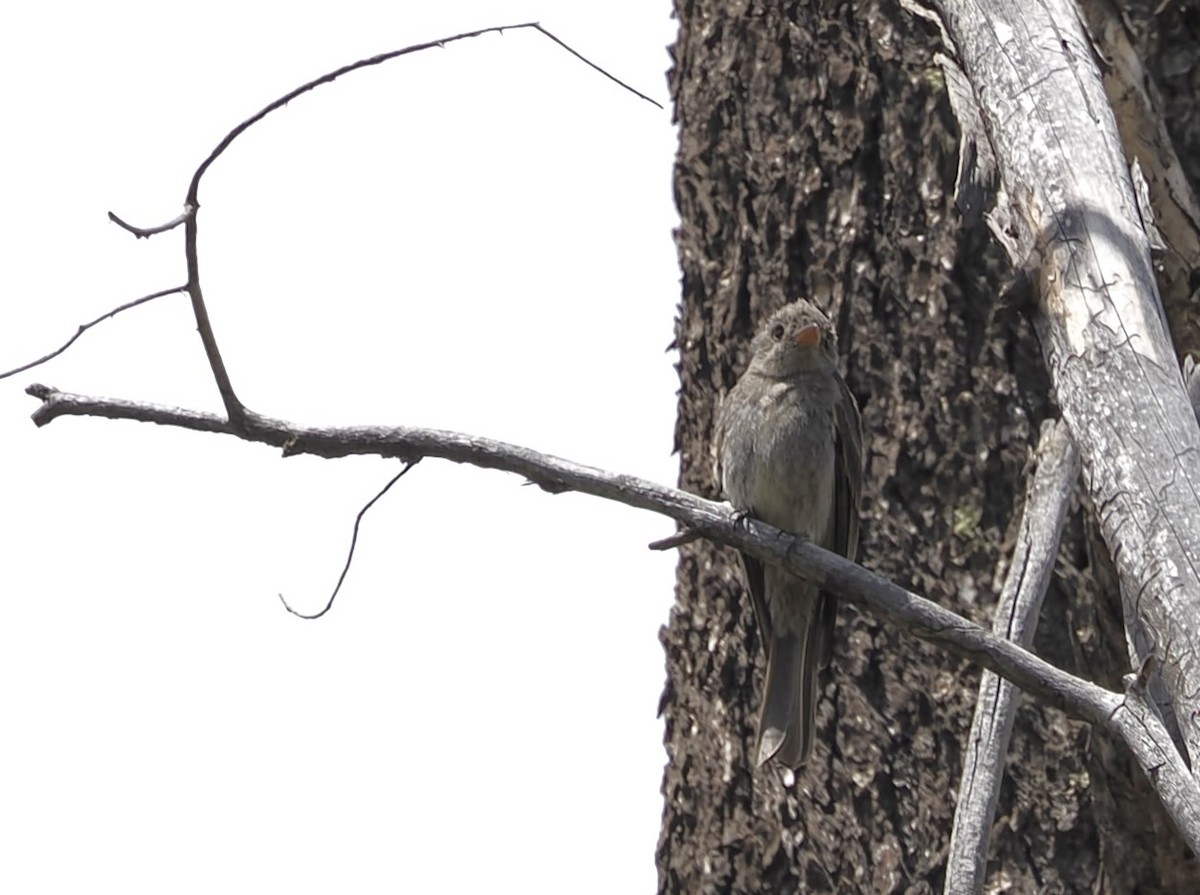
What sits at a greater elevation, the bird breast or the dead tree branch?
the bird breast

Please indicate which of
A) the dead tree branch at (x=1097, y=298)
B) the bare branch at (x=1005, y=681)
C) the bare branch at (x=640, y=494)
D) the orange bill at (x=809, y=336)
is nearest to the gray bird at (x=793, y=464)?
the orange bill at (x=809, y=336)

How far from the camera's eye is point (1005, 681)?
367 cm

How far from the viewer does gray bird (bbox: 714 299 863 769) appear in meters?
4.88

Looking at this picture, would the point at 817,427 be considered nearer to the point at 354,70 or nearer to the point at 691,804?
the point at 691,804

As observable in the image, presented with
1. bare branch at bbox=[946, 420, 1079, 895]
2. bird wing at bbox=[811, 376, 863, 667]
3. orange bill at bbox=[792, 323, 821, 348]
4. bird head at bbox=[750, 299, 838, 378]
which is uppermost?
bird head at bbox=[750, 299, 838, 378]

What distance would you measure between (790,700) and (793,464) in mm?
869

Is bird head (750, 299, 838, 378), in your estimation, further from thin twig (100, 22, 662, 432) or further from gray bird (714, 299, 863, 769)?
thin twig (100, 22, 662, 432)

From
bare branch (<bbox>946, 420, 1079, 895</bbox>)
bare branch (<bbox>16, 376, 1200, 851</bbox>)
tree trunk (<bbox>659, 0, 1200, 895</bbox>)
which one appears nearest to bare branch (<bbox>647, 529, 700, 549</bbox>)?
bare branch (<bbox>16, 376, 1200, 851</bbox>)

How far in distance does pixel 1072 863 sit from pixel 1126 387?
1.92 m

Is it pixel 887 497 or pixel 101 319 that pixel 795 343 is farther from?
pixel 101 319

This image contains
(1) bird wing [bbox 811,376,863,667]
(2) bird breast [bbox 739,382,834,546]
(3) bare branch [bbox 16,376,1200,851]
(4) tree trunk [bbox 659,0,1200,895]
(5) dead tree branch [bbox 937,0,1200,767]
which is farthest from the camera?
(2) bird breast [bbox 739,382,834,546]

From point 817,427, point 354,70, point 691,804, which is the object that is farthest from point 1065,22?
point 691,804

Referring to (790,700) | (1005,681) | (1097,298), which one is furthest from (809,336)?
(1097,298)

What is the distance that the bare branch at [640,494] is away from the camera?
10.5 feet
